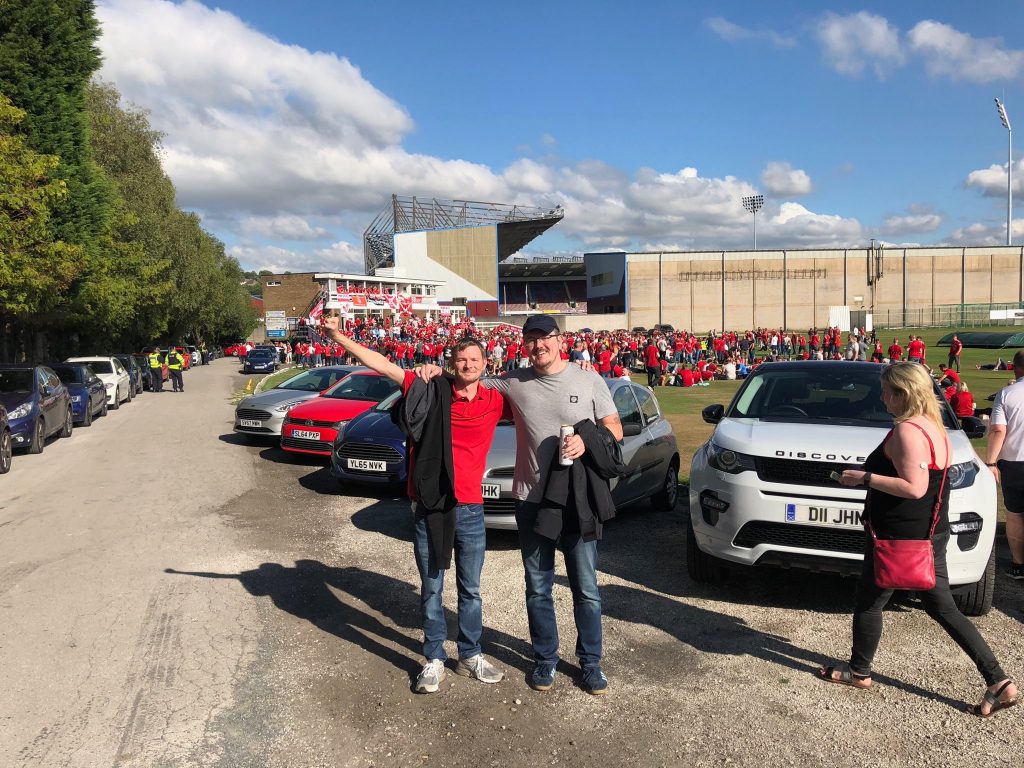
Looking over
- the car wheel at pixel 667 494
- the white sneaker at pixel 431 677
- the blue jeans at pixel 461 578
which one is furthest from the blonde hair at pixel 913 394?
the car wheel at pixel 667 494

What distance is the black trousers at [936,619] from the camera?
11.8 feet

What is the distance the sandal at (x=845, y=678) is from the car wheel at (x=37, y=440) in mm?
12471

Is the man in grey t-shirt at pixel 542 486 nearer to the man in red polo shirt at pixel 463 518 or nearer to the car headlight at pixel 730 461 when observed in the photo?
the man in red polo shirt at pixel 463 518

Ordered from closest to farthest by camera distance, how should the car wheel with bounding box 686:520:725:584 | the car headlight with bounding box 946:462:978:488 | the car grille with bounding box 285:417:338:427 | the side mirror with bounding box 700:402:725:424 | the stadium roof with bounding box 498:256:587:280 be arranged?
the car headlight with bounding box 946:462:978:488 → the car wheel with bounding box 686:520:725:584 → the side mirror with bounding box 700:402:725:424 → the car grille with bounding box 285:417:338:427 → the stadium roof with bounding box 498:256:587:280

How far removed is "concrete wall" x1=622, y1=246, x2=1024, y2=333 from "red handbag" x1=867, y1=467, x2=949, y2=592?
78.5 m

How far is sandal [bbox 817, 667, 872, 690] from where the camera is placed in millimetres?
3871

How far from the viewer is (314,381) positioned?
13.8 meters

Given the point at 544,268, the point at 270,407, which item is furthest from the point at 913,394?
the point at 544,268

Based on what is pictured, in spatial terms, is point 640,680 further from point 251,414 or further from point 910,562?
point 251,414

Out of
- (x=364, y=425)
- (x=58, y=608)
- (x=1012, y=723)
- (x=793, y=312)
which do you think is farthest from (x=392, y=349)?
(x=793, y=312)

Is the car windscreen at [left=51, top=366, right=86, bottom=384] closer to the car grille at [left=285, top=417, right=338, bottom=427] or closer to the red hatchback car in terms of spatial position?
the red hatchback car

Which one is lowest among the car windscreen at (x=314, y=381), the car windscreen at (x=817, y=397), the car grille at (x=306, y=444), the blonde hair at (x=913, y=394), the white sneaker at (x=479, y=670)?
the white sneaker at (x=479, y=670)

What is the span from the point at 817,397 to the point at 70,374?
56.0 feet

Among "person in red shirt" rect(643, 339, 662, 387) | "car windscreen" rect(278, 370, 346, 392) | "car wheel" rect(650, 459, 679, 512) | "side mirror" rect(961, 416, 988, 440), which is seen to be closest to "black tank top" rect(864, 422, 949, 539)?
"side mirror" rect(961, 416, 988, 440)
